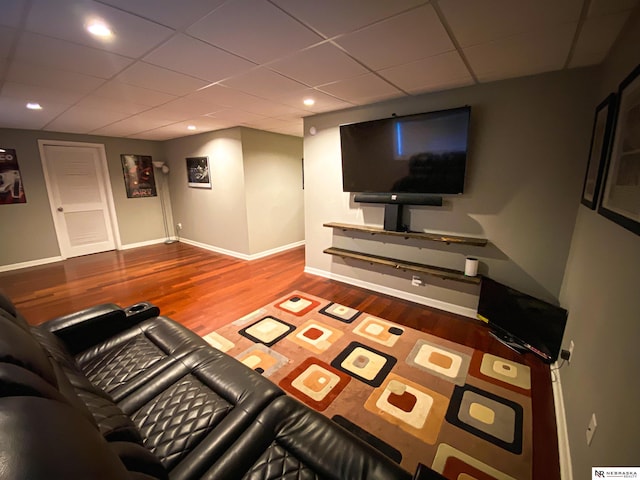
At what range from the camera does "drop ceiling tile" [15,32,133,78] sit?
1.63m

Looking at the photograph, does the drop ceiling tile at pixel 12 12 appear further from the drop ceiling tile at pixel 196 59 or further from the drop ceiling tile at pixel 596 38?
the drop ceiling tile at pixel 596 38

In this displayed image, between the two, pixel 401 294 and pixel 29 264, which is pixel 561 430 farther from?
pixel 29 264

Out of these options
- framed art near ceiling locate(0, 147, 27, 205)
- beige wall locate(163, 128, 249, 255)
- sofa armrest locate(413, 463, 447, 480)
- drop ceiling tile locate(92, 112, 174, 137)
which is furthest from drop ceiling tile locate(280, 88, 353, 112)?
framed art near ceiling locate(0, 147, 27, 205)

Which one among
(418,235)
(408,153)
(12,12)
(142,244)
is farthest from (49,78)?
(142,244)

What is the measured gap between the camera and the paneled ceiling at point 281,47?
1343 mm

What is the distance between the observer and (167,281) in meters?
3.93

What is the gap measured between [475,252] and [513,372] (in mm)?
1121

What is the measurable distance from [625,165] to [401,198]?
1.77 meters

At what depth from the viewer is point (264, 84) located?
7.87 ft

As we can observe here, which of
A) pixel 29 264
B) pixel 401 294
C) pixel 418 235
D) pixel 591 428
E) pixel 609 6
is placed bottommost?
pixel 401 294

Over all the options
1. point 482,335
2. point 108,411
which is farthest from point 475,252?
point 108,411

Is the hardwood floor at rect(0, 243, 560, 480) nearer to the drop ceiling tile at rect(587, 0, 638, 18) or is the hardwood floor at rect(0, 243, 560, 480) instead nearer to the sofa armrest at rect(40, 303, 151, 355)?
the sofa armrest at rect(40, 303, 151, 355)

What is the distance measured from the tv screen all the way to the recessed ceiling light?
7.35 ft

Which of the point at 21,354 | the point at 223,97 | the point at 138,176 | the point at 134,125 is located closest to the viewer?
the point at 21,354
